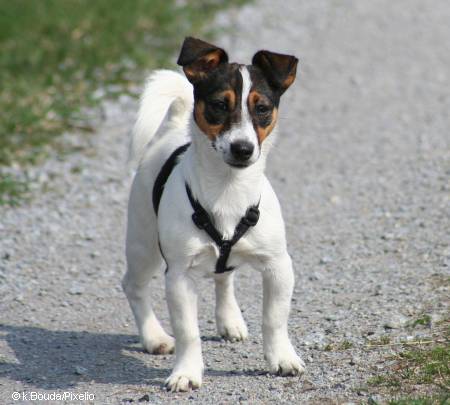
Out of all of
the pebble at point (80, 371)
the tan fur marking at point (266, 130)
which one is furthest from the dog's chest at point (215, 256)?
the pebble at point (80, 371)

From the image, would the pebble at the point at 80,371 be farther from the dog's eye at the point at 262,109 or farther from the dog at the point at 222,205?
the dog's eye at the point at 262,109

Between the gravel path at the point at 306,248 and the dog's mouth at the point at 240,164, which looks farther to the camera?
the gravel path at the point at 306,248

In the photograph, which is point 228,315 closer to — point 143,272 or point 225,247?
point 143,272

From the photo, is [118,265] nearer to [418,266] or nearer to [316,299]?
[316,299]

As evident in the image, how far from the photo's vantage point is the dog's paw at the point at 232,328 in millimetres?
5492

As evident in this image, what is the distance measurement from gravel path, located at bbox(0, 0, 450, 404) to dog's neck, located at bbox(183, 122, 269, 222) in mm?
898

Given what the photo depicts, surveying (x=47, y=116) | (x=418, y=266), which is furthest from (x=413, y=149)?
(x=47, y=116)

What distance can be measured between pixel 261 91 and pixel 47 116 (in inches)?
225

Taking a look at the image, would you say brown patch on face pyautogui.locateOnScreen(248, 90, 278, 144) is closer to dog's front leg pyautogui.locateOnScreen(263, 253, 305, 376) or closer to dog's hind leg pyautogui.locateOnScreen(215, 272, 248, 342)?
dog's front leg pyautogui.locateOnScreen(263, 253, 305, 376)

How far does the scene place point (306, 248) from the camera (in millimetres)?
6941

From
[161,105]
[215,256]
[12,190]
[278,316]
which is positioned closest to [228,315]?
[278,316]

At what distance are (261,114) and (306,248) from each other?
2.51 meters

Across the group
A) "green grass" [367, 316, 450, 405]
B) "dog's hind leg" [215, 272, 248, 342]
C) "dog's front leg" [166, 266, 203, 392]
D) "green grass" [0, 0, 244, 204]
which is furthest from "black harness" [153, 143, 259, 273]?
"green grass" [0, 0, 244, 204]

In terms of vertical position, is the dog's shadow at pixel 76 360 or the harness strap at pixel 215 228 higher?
the harness strap at pixel 215 228
